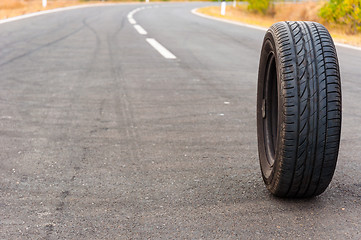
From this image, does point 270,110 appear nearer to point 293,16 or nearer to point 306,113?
point 306,113

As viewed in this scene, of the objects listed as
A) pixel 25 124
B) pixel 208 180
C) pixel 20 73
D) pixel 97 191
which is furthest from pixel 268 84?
pixel 20 73

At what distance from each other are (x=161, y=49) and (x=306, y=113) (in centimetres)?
727

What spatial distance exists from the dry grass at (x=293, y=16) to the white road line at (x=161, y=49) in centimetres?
464

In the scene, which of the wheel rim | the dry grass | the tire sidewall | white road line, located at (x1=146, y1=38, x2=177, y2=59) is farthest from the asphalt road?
the dry grass

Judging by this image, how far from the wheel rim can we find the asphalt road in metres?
0.23

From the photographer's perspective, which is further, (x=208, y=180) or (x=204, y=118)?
(x=204, y=118)

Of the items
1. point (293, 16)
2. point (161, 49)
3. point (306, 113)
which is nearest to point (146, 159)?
point (306, 113)

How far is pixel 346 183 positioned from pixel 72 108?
2.78 meters

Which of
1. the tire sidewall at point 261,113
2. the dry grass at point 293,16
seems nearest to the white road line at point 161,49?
the dry grass at point 293,16

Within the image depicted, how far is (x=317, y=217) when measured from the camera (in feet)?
7.95

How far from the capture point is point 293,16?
22.9m

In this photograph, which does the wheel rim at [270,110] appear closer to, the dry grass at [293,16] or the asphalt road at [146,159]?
the asphalt road at [146,159]

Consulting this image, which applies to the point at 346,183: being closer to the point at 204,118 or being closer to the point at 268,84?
the point at 268,84

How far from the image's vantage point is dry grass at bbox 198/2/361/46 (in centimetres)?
1334
